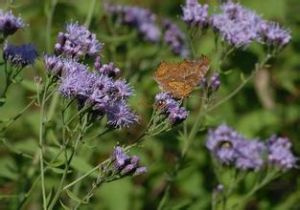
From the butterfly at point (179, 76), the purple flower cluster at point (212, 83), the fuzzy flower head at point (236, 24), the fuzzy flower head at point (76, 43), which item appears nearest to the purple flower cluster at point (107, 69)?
the fuzzy flower head at point (76, 43)

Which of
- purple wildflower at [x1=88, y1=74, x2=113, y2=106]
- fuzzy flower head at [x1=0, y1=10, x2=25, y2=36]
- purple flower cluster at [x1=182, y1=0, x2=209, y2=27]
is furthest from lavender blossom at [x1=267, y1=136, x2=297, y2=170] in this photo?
fuzzy flower head at [x1=0, y1=10, x2=25, y2=36]

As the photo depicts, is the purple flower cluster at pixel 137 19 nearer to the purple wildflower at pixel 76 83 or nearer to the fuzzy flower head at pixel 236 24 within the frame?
the fuzzy flower head at pixel 236 24

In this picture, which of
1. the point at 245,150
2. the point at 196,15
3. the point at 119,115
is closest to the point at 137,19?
the point at 196,15

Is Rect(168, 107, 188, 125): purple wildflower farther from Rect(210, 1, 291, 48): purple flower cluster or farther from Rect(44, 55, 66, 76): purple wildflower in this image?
Rect(210, 1, 291, 48): purple flower cluster

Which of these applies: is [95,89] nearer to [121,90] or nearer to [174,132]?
[121,90]

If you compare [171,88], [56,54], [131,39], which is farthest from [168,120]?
[131,39]

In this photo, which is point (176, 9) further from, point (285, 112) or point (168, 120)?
point (168, 120)
